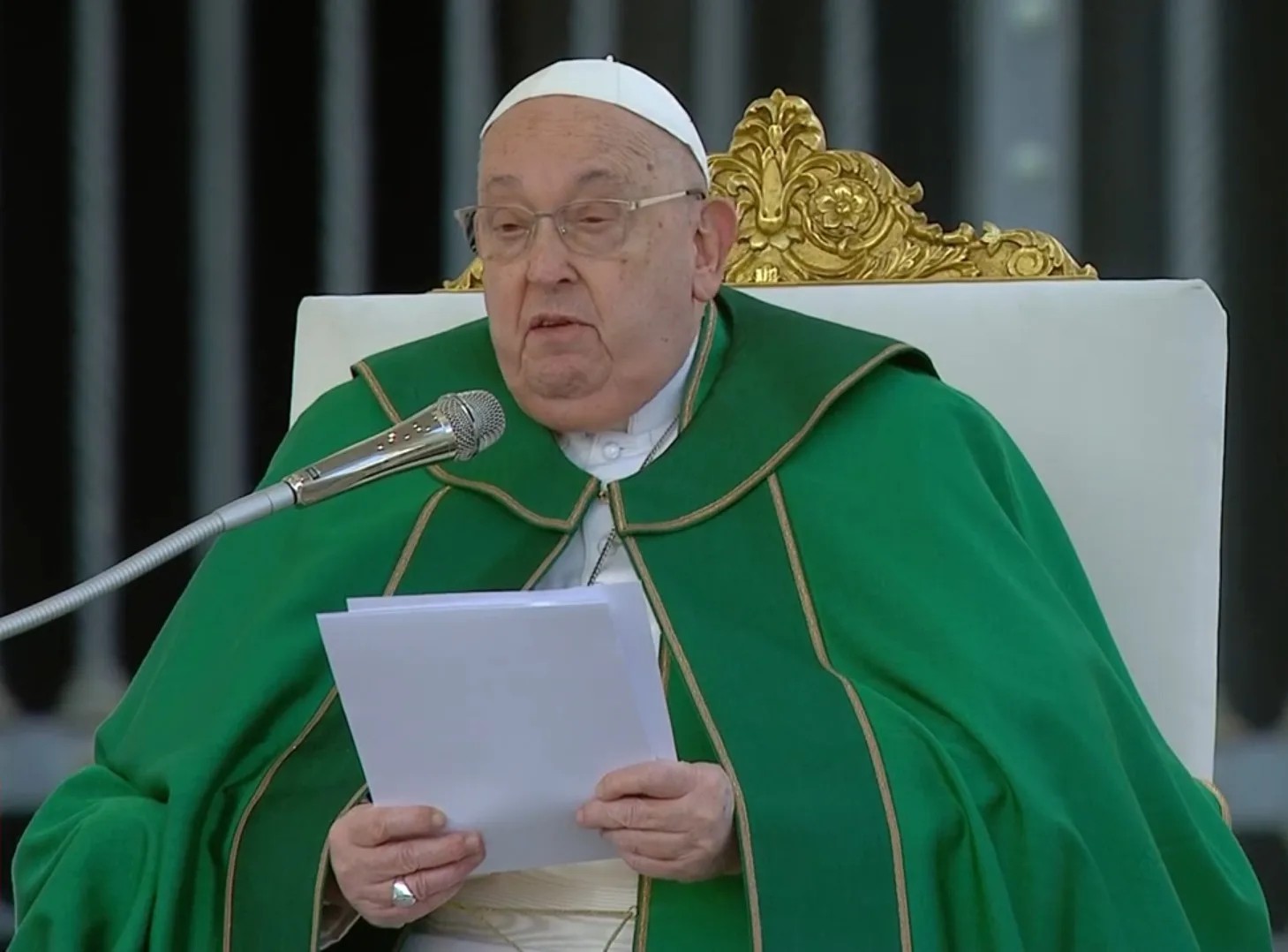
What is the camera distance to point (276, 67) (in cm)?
392

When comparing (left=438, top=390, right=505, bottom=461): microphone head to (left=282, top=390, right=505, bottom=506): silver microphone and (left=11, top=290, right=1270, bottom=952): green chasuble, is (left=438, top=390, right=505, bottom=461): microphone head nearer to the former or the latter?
(left=282, top=390, right=505, bottom=506): silver microphone

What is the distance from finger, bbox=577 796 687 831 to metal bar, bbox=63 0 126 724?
2459 millimetres

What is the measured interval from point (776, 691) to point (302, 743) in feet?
1.74

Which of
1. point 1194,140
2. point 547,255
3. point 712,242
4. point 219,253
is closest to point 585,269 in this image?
point 547,255

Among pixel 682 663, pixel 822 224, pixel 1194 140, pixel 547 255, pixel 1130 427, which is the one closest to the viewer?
pixel 682 663

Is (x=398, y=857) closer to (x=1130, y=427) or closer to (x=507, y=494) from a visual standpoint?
(x=507, y=494)

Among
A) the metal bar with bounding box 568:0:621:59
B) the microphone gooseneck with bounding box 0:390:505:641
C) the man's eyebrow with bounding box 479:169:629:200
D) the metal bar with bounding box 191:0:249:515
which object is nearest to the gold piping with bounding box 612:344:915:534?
the man's eyebrow with bounding box 479:169:629:200

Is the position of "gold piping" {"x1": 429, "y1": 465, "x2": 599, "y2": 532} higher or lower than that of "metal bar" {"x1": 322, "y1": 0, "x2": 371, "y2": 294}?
lower

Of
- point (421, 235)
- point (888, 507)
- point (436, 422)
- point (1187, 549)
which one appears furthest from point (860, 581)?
point (421, 235)

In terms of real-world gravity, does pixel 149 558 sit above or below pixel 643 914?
above

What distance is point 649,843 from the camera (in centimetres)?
172

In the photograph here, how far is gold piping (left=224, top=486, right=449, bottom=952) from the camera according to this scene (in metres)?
1.96

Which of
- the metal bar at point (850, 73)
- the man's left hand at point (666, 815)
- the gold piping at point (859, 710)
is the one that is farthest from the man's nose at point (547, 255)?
the metal bar at point (850, 73)

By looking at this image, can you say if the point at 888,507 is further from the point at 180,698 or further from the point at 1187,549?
the point at 180,698
